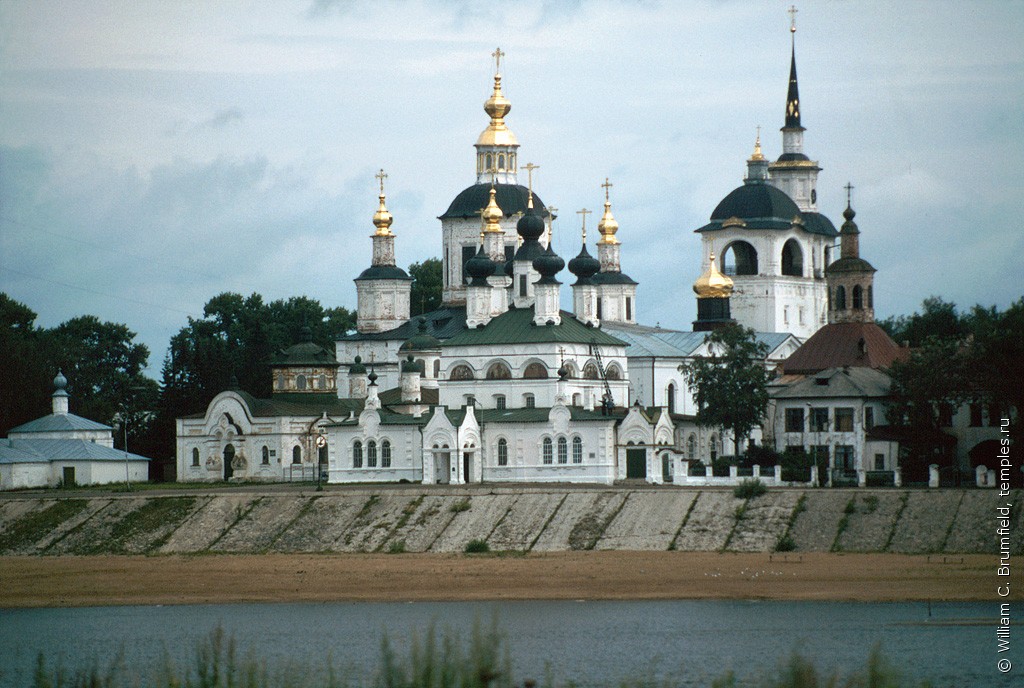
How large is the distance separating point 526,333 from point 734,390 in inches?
355

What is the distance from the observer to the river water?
39.3 meters

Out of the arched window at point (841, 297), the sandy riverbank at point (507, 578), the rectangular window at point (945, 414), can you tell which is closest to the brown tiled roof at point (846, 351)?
the arched window at point (841, 297)

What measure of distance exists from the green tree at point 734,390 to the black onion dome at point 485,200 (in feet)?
70.6

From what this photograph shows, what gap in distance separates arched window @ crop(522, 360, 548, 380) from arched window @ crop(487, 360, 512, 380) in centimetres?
68

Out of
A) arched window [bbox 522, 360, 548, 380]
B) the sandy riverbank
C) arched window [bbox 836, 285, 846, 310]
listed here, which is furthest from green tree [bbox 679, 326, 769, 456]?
the sandy riverbank

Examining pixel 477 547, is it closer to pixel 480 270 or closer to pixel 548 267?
pixel 548 267

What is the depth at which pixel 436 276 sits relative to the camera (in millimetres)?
116562

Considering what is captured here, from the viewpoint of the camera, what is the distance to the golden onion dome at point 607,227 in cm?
9170

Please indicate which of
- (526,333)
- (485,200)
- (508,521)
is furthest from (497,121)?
(508,521)

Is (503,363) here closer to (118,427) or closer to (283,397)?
(283,397)

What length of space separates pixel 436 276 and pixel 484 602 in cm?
6710

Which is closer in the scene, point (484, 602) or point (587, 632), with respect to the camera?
point (587, 632)

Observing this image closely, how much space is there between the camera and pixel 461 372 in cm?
7450

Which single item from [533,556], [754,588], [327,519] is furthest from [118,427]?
[754,588]
